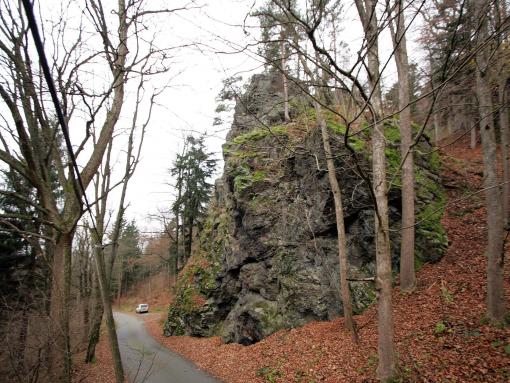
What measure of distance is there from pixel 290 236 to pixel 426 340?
618cm

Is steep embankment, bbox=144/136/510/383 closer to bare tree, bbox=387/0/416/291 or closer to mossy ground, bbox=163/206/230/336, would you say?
bare tree, bbox=387/0/416/291

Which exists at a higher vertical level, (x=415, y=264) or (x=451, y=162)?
(x=451, y=162)

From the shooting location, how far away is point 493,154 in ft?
21.2

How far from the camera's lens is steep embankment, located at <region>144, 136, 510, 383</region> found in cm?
540

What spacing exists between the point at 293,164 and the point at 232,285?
264 inches

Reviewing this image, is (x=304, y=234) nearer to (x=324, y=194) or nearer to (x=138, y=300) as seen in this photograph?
(x=324, y=194)

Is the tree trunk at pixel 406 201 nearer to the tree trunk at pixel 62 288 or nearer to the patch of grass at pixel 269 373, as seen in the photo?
the patch of grass at pixel 269 373

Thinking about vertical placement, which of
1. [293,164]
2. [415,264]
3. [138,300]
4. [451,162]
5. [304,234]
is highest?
[451,162]

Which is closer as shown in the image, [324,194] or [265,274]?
[324,194]

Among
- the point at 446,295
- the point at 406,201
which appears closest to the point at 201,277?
the point at 406,201

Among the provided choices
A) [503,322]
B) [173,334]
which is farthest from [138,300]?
[503,322]

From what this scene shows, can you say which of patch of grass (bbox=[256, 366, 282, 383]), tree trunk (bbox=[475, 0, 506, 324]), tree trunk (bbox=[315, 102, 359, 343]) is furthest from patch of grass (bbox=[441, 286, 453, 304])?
patch of grass (bbox=[256, 366, 282, 383])

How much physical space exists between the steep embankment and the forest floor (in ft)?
0.05

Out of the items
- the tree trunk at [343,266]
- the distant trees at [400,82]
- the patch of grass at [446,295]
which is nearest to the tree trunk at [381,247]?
the distant trees at [400,82]
